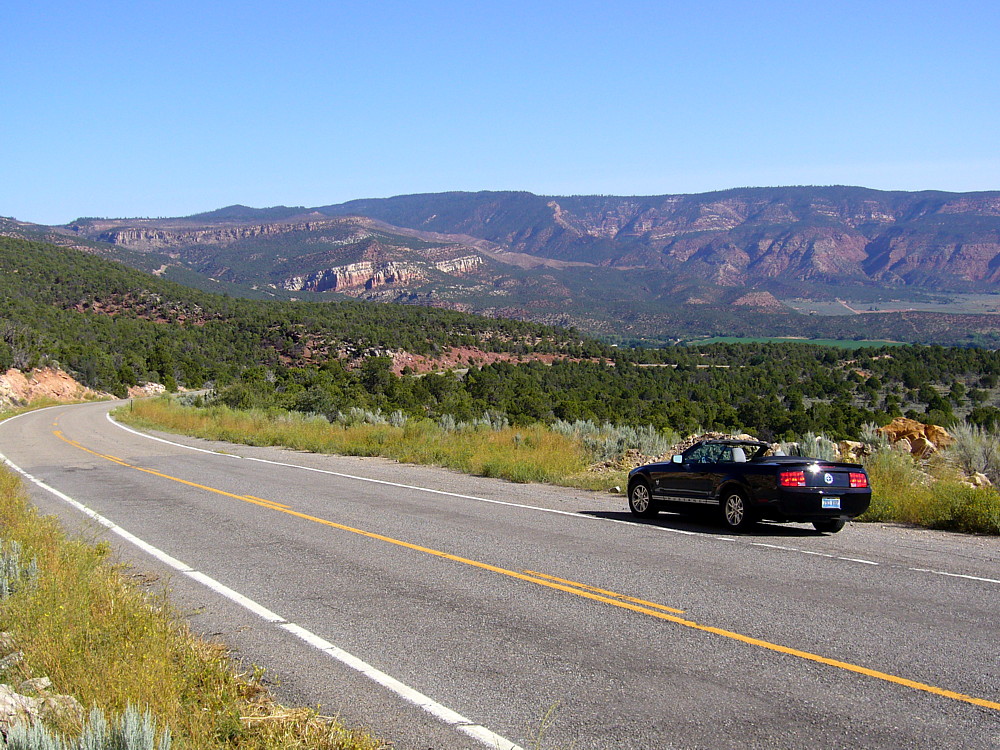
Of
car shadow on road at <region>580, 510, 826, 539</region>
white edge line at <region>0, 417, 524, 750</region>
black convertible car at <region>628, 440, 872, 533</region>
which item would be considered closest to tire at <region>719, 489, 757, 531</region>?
black convertible car at <region>628, 440, 872, 533</region>

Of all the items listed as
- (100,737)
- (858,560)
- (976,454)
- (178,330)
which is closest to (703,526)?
(858,560)

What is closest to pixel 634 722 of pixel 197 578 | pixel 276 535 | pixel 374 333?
pixel 197 578

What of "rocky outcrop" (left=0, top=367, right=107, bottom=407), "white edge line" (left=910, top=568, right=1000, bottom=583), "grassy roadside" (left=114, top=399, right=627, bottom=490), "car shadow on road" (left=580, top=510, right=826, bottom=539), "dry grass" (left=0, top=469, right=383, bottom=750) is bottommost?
"rocky outcrop" (left=0, top=367, right=107, bottom=407)

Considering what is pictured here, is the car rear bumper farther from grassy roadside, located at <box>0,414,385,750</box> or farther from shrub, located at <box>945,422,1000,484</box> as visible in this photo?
grassy roadside, located at <box>0,414,385,750</box>

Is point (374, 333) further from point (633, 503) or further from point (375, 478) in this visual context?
point (633, 503)

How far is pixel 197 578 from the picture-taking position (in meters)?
9.04

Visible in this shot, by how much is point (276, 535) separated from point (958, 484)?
9.90 m

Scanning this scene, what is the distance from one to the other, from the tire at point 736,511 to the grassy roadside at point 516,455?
2624 mm

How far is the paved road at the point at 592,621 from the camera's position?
5047mm

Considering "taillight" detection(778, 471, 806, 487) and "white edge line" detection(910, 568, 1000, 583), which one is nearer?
"white edge line" detection(910, 568, 1000, 583)

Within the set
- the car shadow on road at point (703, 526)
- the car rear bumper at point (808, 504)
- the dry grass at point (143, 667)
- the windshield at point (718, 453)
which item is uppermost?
the windshield at point (718, 453)

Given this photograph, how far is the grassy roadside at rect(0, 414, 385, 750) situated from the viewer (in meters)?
4.51

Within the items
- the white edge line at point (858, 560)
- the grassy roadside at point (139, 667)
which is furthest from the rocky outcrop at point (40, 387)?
the white edge line at point (858, 560)

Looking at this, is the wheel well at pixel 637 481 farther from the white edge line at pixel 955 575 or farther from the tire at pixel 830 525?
the white edge line at pixel 955 575
